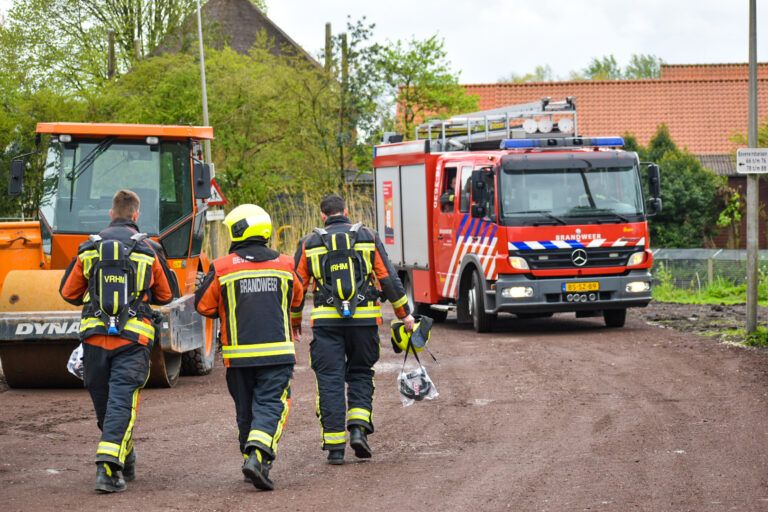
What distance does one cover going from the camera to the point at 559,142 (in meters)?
16.8

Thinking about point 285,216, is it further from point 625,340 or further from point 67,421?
point 67,421

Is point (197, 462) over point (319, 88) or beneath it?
beneath

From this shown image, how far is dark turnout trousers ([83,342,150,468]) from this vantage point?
6.95m

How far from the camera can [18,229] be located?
12375mm

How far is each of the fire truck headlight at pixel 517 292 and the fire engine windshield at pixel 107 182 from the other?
522 centimetres

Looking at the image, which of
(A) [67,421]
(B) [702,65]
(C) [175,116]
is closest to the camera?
(A) [67,421]

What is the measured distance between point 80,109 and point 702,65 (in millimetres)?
32757

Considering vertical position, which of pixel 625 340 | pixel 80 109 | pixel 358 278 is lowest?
pixel 625 340

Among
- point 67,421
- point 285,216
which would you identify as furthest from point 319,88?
point 67,421

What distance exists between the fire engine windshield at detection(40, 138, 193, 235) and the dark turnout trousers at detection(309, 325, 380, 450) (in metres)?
4.72

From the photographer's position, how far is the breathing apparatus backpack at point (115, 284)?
7137mm

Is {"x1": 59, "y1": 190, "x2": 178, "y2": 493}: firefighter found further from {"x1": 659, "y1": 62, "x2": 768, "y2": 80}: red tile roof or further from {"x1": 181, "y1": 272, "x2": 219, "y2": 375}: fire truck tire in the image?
{"x1": 659, "y1": 62, "x2": 768, "y2": 80}: red tile roof

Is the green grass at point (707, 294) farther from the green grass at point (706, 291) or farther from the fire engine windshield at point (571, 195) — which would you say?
the fire engine windshield at point (571, 195)

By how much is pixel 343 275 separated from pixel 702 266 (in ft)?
51.6
